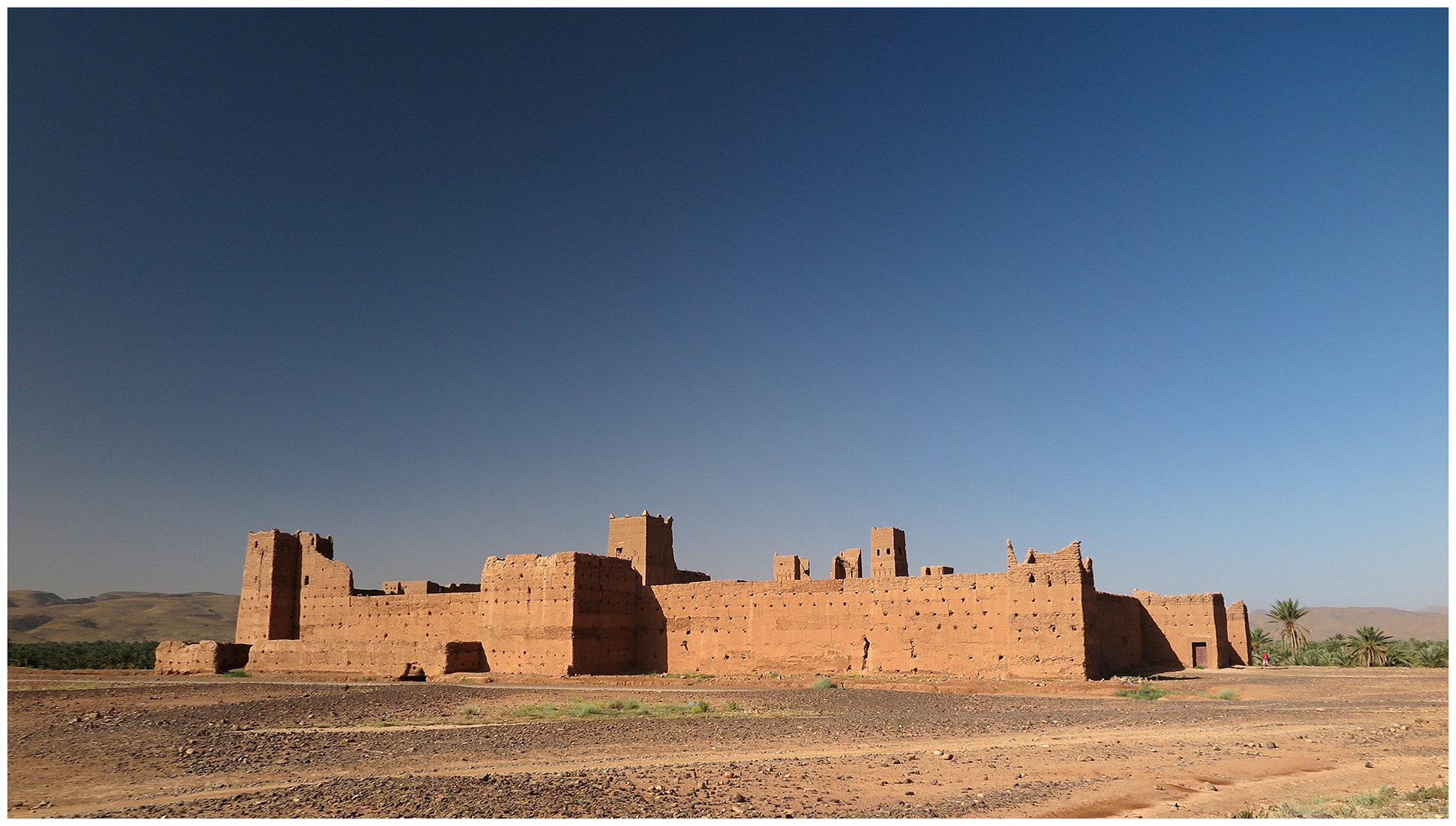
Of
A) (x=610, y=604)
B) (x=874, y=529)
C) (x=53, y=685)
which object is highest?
(x=874, y=529)

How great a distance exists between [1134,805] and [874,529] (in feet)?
112

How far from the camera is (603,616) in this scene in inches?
1321

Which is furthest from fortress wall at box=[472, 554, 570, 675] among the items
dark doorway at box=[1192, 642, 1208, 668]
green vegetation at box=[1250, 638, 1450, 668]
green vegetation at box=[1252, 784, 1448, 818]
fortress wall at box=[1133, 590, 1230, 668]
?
green vegetation at box=[1250, 638, 1450, 668]

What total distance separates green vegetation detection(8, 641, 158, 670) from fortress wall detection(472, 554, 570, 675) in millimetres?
23183

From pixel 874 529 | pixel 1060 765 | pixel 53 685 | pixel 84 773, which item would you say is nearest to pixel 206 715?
pixel 84 773

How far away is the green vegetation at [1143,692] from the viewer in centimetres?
2308

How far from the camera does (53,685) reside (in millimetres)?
29875

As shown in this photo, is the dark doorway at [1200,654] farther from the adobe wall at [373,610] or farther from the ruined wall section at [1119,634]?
the adobe wall at [373,610]

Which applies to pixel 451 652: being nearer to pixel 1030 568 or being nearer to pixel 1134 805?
pixel 1030 568

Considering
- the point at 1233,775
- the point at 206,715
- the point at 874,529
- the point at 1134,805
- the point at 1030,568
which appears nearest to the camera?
the point at 1134,805

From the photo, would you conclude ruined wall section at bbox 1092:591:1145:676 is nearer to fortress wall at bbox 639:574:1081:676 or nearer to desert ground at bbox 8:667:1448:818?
fortress wall at bbox 639:574:1081:676

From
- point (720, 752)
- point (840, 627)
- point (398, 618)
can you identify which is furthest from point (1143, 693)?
point (398, 618)

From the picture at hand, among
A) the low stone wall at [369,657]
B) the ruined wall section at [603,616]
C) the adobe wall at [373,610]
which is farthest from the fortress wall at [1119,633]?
the adobe wall at [373,610]

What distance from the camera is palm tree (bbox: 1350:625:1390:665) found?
1583 inches
